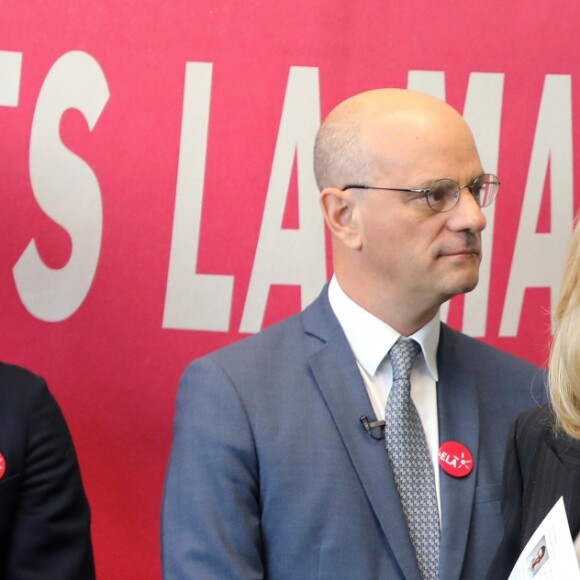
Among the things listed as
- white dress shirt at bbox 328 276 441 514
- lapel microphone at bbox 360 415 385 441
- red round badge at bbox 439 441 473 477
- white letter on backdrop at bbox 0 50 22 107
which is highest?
white letter on backdrop at bbox 0 50 22 107

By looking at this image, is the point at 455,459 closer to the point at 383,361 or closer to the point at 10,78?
the point at 383,361

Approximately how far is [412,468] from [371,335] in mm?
235

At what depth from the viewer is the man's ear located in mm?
2037

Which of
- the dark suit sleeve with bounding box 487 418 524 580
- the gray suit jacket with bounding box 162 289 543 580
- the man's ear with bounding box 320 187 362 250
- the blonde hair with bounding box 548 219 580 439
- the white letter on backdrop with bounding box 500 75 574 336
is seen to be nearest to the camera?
the blonde hair with bounding box 548 219 580 439

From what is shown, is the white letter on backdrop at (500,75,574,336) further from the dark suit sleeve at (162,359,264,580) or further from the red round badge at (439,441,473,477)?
the dark suit sleeve at (162,359,264,580)

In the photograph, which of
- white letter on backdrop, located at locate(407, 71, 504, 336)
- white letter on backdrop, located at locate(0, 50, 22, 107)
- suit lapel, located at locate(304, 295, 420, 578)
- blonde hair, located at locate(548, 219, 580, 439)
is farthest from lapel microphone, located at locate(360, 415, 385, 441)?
white letter on backdrop, located at locate(0, 50, 22, 107)

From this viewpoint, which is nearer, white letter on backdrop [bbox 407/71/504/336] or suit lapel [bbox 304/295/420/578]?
suit lapel [bbox 304/295/420/578]

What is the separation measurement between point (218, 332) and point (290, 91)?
0.53m

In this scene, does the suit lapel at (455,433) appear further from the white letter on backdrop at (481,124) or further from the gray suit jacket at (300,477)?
the white letter on backdrop at (481,124)

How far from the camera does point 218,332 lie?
250 centimetres

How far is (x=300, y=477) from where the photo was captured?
186 centimetres

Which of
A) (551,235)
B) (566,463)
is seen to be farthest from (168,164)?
(566,463)

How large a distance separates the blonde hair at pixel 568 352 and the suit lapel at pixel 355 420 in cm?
34

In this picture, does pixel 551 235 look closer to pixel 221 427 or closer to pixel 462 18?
pixel 462 18
